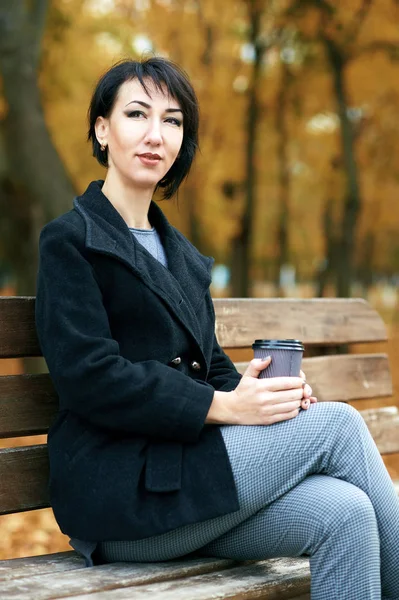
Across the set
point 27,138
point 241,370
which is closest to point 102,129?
point 241,370

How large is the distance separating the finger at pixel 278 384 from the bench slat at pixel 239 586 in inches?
20.6

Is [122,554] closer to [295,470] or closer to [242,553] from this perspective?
[242,553]

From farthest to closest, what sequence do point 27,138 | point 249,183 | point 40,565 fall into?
point 249,183, point 27,138, point 40,565

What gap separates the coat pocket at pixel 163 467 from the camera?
2430 mm

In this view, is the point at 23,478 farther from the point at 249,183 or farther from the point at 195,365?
the point at 249,183

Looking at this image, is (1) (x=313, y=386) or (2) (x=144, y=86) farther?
(1) (x=313, y=386)

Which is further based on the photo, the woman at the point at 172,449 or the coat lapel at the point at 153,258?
the coat lapel at the point at 153,258

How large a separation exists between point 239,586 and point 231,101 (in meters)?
11.8

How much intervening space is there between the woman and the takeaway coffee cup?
36 millimetres

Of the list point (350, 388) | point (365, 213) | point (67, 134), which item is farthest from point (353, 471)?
point (365, 213)

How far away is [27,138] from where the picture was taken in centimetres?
730

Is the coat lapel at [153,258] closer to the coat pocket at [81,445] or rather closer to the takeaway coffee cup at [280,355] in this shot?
the takeaway coffee cup at [280,355]

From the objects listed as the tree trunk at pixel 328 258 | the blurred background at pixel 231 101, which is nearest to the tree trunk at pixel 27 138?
the blurred background at pixel 231 101

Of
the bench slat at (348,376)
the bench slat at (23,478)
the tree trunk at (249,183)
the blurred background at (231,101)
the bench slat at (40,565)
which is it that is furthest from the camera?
the tree trunk at (249,183)
